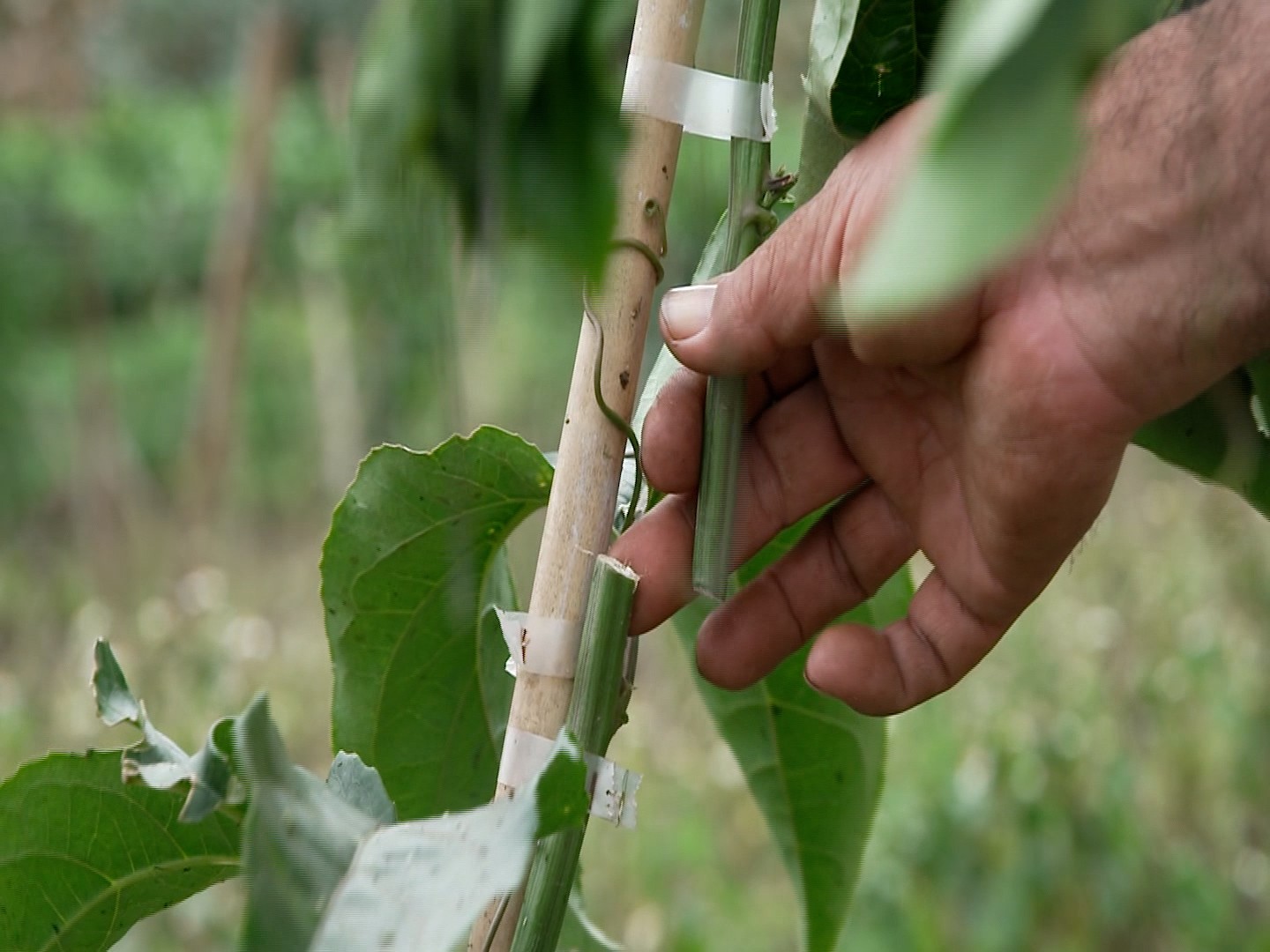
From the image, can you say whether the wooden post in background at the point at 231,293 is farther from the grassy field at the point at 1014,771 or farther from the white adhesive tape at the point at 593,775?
the white adhesive tape at the point at 593,775

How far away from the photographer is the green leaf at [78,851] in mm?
511

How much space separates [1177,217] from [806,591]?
286 millimetres

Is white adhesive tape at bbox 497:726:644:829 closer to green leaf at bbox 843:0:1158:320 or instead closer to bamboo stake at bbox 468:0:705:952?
bamboo stake at bbox 468:0:705:952

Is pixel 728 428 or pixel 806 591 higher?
pixel 728 428

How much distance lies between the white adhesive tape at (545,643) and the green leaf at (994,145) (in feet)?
1.34

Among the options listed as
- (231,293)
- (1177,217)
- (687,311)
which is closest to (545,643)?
(687,311)

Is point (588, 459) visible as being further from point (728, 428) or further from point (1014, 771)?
point (1014, 771)

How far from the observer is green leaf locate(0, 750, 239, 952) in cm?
51

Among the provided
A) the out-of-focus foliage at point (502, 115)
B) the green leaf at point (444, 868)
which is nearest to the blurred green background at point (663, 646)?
the out-of-focus foliage at point (502, 115)

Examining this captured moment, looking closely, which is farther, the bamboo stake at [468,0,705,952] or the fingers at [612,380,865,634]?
the fingers at [612,380,865,634]

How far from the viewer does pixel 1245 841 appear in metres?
1.65

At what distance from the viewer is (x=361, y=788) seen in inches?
18.3

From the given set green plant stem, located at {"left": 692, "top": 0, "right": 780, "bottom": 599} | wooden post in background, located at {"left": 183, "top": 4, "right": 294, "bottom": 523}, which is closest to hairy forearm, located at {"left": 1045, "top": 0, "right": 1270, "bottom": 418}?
green plant stem, located at {"left": 692, "top": 0, "right": 780, "bottom": 599}

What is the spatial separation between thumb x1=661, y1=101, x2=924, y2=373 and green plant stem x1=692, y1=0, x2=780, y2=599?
1cm
